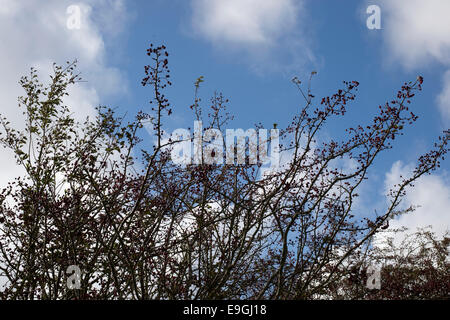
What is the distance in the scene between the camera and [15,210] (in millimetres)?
8648

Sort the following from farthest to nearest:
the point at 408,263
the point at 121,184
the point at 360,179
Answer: the point at 408,263
the point at 121,184
the point at 360,179

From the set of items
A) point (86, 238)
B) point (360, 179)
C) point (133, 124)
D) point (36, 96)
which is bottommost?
point (86, 238)

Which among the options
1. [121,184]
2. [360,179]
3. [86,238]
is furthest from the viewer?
[86,238]

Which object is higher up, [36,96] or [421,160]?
[36,96]
